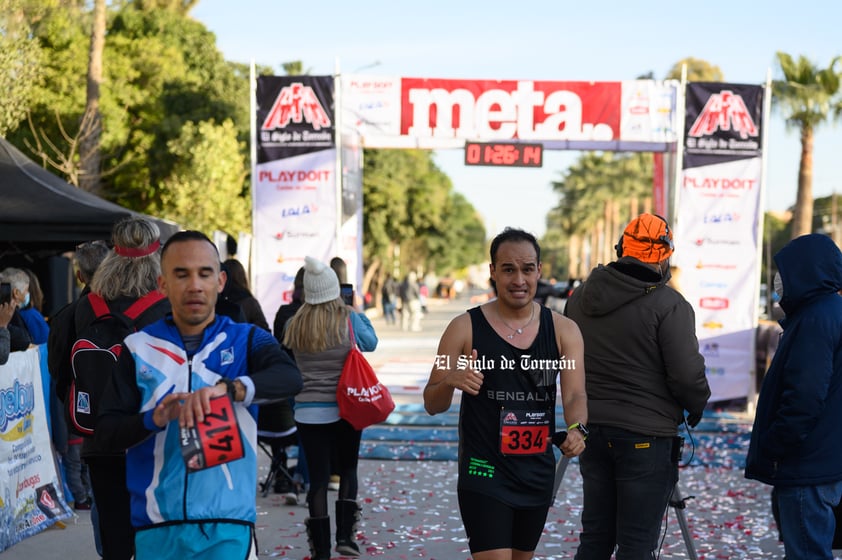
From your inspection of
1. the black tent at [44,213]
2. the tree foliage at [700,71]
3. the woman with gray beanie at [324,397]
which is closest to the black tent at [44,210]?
the black tent at [44,213]

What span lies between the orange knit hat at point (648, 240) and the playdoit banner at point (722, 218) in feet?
34.3

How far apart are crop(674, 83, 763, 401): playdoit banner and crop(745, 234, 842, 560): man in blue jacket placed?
35.2 feet

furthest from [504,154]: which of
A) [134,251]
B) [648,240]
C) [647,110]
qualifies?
[134,251]

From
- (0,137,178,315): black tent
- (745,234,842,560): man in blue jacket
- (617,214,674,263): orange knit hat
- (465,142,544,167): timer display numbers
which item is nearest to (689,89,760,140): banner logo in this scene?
(465,142,544,167): timer display numbers

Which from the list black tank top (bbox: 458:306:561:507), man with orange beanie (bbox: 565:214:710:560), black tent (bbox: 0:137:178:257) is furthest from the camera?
black tent (bbox: 0:137:178:257)

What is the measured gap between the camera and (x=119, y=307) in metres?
4.54

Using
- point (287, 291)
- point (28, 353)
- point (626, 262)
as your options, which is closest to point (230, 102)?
point (287, 291)

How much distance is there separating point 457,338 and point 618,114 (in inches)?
468

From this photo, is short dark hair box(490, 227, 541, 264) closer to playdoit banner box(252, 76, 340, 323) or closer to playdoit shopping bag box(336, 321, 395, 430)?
playdoit shopping bag box(336, 321, 395, 430)

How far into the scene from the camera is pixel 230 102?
37.9 m

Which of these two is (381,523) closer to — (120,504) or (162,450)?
(120,504)

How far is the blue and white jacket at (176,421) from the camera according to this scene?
3215 mm

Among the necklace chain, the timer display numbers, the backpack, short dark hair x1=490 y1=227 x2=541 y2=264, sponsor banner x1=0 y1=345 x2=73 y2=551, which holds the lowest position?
sponsor banner x1=0 y1=345 x2=73 y2=551

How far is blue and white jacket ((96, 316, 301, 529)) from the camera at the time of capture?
10.5 ft
